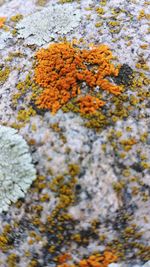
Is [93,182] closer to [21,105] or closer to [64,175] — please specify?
[64,175]

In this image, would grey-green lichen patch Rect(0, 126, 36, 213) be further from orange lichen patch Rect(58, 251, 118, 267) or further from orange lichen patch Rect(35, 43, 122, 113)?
orange lichen patch Rect(58, 251, 118, 267)

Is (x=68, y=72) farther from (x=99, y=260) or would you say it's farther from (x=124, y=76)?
(x=99, y=260)

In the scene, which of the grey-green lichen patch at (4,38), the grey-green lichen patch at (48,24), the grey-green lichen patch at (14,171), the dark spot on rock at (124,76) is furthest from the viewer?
the grey-green lichen patch at (4,38)

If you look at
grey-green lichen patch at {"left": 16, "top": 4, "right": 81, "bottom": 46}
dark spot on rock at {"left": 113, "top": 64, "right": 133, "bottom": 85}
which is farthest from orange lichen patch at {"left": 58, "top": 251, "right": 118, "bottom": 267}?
grey-green lichen patch at {"left": 16, "top": 4, "right": 81, "bottom": 46}

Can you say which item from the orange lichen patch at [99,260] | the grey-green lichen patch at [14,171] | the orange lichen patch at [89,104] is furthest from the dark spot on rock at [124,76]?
the orange lichen patch at [99,260]

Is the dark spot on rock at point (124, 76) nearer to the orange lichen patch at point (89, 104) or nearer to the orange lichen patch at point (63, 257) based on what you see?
the orange lichen patch at point (89, 104)

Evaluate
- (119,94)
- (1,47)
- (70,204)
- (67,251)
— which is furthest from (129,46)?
(67,251)

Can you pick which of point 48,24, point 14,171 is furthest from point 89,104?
point 48,24
